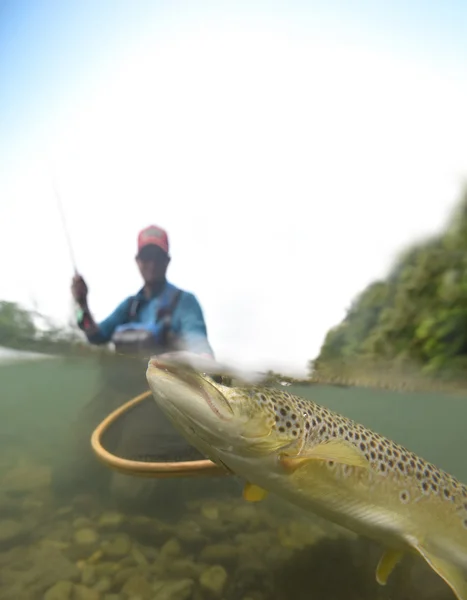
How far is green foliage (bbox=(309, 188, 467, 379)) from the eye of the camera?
272 cm

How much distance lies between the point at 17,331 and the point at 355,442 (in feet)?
8.03

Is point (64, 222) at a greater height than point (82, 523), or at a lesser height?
greater

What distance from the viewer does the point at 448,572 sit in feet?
6.25

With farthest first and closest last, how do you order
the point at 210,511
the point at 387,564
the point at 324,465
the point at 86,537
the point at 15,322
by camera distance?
1. the point at 210,511
2. the point at 15,322
3. the point at 86,537
4. the point at 387,564
5. the point at 324,465

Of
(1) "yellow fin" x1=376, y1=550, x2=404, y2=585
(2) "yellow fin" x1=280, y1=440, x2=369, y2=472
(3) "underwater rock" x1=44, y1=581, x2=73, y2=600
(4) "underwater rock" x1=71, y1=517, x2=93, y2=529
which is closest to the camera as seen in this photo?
(2) "yellow fin" x1=280, y1=440, x2=369, y2=472

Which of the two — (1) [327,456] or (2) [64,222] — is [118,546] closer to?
(1) [327,456]

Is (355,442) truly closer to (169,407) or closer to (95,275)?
(169,407)

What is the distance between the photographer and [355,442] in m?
1.98

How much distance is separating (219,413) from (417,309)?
1842mm

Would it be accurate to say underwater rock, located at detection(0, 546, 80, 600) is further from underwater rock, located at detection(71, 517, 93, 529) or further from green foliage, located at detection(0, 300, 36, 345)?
green foliage, located at detection(0, 300, 36, 345)

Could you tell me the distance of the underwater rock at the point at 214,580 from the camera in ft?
7.93

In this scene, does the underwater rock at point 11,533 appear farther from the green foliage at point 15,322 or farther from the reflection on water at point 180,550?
the green foliage at point 15,322

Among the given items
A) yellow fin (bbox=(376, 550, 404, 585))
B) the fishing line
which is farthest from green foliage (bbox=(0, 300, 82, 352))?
yellow fin (bbox=(376, 550, 404, 585))

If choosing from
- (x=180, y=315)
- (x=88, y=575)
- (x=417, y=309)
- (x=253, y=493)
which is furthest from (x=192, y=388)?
(x=417, y=309)
